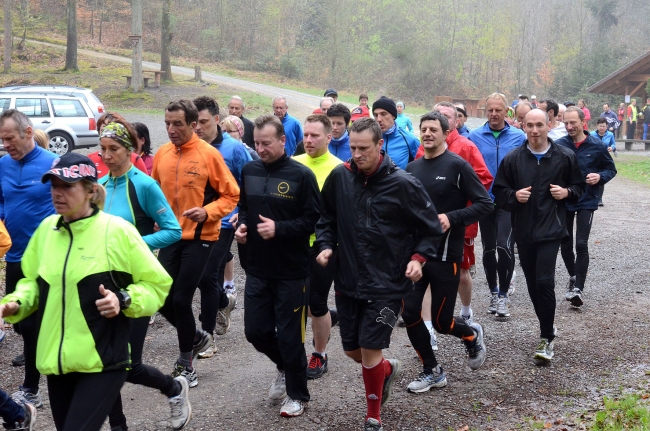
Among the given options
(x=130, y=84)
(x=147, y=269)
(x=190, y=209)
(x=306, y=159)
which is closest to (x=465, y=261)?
(x=306, y=159)

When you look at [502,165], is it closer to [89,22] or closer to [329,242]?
[329,242]

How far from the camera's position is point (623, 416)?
5.28 m

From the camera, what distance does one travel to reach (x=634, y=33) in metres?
62.8

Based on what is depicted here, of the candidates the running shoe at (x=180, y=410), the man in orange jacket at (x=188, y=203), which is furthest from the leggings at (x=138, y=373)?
the man in orange jacket at (x=188, y=203)

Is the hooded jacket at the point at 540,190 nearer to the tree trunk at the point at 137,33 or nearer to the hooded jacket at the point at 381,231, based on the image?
the hooded jacket at the point at 381,231

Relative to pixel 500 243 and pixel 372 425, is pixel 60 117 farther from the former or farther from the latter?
pixel 372 425

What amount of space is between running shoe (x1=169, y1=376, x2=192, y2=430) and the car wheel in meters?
18.0

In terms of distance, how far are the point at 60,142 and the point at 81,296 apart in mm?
19590

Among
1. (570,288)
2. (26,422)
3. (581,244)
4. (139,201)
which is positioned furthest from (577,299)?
(26,422)

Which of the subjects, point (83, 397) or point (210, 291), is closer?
point (83, 397)

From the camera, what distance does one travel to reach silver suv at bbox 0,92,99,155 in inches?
844

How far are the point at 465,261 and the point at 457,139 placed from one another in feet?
3.82

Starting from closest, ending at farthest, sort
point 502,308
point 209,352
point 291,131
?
1. point 209,352
2. point 502,308
3. point 291,131

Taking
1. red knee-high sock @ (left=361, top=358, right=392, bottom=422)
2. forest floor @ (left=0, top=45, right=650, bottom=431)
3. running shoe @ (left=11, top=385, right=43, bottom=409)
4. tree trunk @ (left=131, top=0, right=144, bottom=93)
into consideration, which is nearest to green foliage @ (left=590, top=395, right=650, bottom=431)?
forest floor @ (left=0, top=45, right=650, bottom=431)
